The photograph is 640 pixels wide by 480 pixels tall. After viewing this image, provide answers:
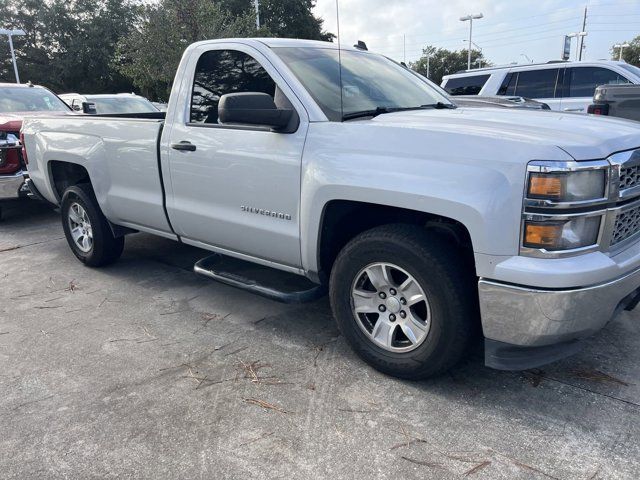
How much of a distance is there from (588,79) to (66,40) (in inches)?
1607

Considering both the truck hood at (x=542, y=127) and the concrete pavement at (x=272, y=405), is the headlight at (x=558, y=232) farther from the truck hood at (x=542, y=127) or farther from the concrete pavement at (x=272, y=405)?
the concrete pavement at (x=272, y=405)

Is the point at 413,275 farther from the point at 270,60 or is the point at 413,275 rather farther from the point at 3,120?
the point at 3,120

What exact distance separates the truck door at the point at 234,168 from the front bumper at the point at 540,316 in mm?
1291

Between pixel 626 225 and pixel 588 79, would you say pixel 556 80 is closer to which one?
pixel 588 79

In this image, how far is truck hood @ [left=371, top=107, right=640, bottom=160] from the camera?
2463 millimetres

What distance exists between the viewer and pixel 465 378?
121 inches

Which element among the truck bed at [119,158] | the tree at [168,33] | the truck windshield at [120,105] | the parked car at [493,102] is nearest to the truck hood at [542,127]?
the truck bed at [119,158]

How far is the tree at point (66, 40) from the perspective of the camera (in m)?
39.0

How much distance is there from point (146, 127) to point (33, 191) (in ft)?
8.29

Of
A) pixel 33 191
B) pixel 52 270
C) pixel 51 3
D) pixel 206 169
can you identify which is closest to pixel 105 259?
pixel 52 270

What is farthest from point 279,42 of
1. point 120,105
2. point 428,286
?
point 120,105

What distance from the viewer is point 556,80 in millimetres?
9758

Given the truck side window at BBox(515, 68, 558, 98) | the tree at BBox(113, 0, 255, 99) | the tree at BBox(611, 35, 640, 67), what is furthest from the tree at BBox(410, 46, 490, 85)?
the truck side window at BBox(515, 68, 558, 98)

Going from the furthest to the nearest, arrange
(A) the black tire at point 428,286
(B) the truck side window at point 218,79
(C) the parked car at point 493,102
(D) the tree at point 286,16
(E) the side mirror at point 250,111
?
(D) the tree at point 286,16 → (C) the parked car at point 493,102 → (B) the truck side window at point 218,79 → (E) the side mirror at point 250,111 → (A) the black tire at point 428,286
